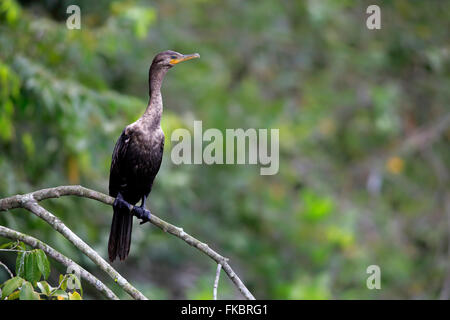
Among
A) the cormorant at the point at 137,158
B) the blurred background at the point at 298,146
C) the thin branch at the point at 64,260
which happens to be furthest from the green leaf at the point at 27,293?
the blurred background at the point at 298,146

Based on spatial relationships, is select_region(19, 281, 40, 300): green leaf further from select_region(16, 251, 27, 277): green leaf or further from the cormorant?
the cormorant

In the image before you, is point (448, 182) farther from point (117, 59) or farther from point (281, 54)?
point (117, 59)

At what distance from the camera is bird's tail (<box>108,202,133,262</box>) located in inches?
156

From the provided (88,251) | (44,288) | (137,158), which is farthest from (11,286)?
(137,158)

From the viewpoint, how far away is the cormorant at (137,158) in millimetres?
3903

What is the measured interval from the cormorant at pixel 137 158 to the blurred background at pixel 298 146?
2298 millimetres

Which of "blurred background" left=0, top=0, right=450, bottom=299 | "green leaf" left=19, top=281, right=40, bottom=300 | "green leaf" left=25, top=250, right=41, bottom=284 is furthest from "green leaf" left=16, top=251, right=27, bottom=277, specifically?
"blurred background" left=0, top=0, right=450, bottom=299

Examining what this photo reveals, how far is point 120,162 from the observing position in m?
4.13

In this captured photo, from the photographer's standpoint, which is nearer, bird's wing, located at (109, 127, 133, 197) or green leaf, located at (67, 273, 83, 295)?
green leaf, located at (67, 273, 83, 295)

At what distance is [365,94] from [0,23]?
6875 millimetres

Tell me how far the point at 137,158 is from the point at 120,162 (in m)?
0.13

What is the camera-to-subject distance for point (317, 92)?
408 inches

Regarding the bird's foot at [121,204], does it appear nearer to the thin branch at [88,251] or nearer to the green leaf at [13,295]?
the thin branch at [88,251]
